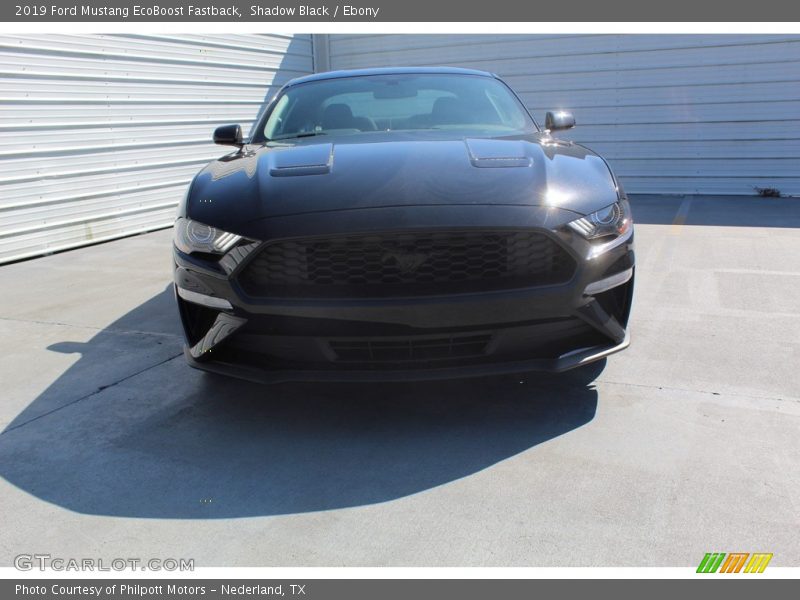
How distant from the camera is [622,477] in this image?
231cm

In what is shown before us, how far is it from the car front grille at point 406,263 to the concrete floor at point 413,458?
1.92ft

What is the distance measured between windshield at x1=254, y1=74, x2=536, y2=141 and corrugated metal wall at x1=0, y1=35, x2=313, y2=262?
3.70m

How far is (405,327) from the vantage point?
245cm

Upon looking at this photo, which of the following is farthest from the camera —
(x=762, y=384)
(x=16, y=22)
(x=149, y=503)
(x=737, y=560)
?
(x=16, y=22)

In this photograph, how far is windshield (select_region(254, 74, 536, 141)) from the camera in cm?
386

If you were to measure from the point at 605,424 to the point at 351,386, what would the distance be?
42.9 inches

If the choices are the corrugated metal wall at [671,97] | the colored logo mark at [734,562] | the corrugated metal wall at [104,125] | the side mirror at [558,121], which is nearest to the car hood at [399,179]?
the side mirror at [558,121]

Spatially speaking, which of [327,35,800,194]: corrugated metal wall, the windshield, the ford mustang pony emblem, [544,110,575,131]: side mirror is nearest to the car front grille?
the ford mustang pony emblem

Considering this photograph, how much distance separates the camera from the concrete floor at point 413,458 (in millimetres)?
1999

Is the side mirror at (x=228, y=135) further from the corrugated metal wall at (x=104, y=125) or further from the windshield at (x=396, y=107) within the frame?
the corrugated metal wall at (x=104, y=125)

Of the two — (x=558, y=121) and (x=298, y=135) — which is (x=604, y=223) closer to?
(x=558, y=121)

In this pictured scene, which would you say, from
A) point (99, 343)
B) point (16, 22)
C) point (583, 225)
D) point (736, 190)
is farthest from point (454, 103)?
point (736, 190)

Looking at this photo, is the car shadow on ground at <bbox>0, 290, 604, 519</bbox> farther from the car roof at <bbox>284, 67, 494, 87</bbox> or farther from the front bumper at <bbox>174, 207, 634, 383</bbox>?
the car roof at <bbox>284, 67, 494, 87</bbox>
